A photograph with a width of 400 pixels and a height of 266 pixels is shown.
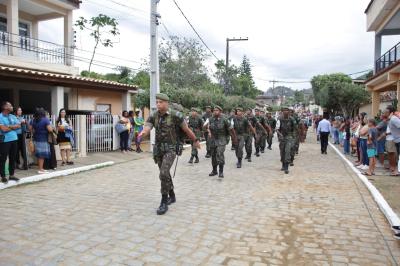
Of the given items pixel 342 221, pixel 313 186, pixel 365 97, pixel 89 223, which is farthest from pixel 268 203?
pixel 365 97

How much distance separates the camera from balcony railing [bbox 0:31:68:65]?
15062 mm

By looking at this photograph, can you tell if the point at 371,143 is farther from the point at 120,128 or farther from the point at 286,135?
the point at 120,128

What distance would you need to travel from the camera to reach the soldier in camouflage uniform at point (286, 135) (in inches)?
391

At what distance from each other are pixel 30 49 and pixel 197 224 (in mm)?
14366

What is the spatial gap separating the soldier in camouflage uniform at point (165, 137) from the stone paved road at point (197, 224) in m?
0.48

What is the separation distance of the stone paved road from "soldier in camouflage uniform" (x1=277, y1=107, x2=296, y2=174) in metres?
1.34

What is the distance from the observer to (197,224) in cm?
518

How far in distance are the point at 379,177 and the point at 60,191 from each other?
7.54 m

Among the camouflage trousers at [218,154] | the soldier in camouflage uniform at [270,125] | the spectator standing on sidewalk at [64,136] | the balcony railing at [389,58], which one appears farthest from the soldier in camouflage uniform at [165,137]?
the balcony railing at [389,58]

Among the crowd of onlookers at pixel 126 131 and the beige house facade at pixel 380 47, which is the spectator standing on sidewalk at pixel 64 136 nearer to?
the crowd of onlookers at pixel 126 131

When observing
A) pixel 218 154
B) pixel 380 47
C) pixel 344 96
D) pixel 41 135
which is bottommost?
pixel 218 154

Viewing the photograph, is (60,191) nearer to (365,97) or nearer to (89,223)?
(89,223)

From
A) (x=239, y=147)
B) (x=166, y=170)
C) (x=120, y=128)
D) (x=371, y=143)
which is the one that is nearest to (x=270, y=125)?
(x=239, y=147)

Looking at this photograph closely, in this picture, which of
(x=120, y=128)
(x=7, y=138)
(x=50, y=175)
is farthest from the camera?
(x=120, y=128)
